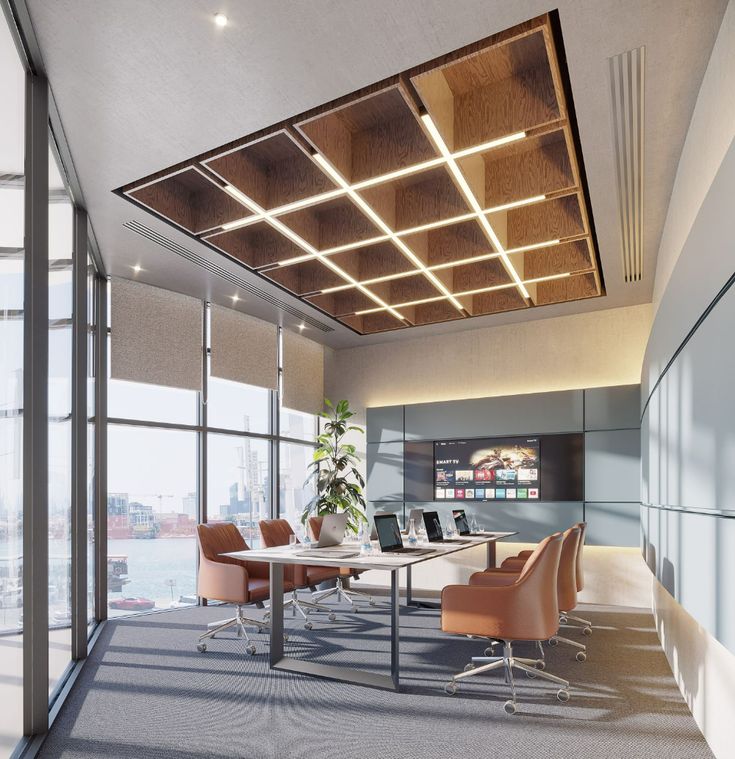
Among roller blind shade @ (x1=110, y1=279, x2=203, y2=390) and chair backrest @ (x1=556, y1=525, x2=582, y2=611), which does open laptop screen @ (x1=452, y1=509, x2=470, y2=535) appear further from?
roller blind shade @ (x1=110, y1=279, x2=203, y2=390)

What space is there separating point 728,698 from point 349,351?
25.3 feet

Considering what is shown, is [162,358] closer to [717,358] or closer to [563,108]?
[563,108]

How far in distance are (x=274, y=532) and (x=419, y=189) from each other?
377 centimetres

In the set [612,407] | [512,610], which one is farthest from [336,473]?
[512,610]

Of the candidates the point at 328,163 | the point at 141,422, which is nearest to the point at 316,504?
the point at 141,422

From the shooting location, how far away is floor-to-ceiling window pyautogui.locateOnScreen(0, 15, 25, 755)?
9.71 ft

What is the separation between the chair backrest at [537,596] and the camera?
4361 mm

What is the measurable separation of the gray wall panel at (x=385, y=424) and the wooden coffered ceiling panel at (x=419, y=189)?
2.21 metres

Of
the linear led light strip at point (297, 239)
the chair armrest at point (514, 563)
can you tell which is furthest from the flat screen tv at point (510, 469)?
the linear led light strip at point (297, 239)

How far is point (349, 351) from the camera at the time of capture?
10383 mm

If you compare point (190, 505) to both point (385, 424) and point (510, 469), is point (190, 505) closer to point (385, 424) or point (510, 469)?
point (385, 424)

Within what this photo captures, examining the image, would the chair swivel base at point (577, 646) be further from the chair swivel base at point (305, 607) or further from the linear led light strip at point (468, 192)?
the linear led light strip at point (468, 192)

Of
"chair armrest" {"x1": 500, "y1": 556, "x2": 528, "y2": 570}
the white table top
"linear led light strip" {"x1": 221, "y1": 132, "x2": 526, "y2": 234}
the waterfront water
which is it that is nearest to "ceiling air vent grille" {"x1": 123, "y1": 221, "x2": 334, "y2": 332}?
"linear led light strip" {"x1": 221, "y1": 132, "x2": 526, "y2": 234}

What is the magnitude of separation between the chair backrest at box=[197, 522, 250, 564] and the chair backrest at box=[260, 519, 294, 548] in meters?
0.33
